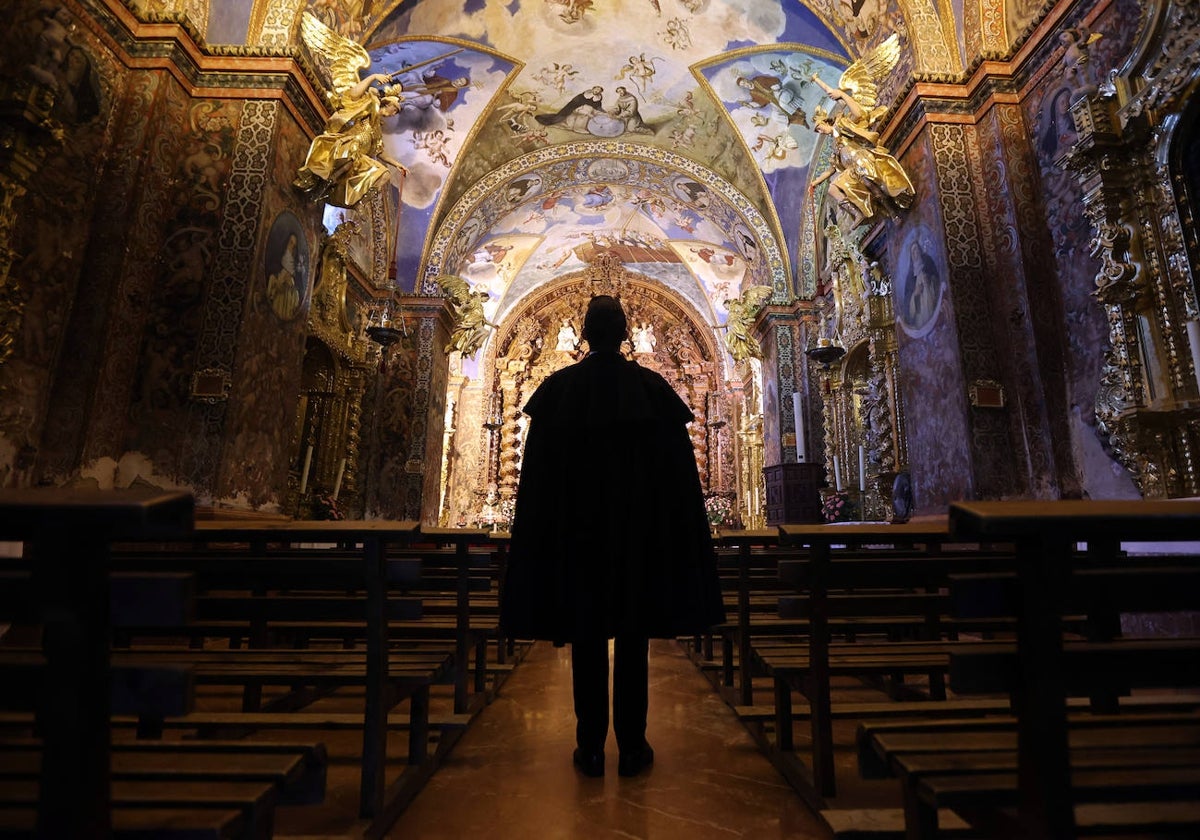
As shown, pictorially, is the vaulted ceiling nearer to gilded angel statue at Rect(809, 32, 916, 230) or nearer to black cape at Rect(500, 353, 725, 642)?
gilded angel statue at Rect(809, 32, 916, 230)

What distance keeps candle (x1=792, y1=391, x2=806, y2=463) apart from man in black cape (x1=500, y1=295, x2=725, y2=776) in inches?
337

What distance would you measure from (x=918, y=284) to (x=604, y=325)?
4930 millimetres

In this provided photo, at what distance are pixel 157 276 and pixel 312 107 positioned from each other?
2271 mm

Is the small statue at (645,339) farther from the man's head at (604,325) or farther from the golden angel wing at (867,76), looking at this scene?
the man's head at (604,325)

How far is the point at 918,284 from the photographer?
633cm

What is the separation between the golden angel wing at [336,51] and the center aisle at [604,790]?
616cm

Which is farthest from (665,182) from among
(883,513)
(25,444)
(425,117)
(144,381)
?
(25,444)

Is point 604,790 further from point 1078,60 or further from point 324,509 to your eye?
point 324,509

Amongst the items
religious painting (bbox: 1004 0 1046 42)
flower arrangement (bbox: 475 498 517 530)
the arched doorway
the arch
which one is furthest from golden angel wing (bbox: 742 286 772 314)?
flower arrangement (bbox: 475 498 517 530)

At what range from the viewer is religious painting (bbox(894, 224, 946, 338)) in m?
6.05

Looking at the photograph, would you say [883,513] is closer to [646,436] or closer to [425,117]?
[646,436]

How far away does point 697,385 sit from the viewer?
18.0 metres

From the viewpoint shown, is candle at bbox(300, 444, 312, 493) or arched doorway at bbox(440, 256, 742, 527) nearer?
candle at bbox(300, 444, 312, 493)

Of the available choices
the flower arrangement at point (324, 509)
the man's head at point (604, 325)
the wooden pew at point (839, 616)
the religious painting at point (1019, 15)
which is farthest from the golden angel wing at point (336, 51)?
the wooden pew at point (839, 616)
